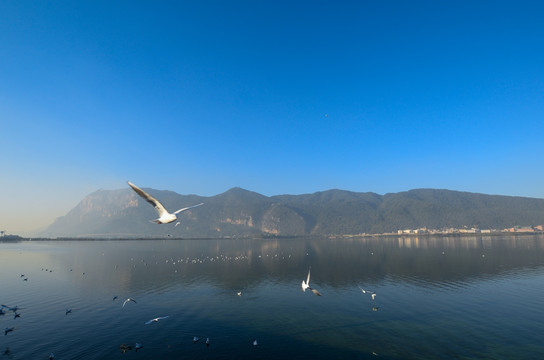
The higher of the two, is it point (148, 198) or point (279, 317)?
point (148, 198)

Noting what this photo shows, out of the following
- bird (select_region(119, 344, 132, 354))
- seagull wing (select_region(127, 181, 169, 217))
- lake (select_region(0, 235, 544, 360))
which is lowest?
lake (select_region(0, 235, 544, 360))

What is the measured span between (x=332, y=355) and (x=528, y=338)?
2123cm

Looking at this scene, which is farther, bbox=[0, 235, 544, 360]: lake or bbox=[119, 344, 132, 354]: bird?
bbox=[0, 235, 544, 360]: lake

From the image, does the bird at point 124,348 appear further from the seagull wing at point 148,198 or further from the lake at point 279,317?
the seagull wing at point 148,198

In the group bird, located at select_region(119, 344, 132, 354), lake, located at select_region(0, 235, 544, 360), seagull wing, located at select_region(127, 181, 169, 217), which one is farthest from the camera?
lake, located at select_region(0, 235, 544, 360)

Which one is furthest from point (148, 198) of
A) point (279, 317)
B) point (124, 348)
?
point (279, 317)

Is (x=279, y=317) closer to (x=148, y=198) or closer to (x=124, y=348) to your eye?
(x=124, y=348)

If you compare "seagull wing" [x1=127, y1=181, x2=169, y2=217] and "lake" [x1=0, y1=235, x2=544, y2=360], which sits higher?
"seagull wing" [x1=127, y1=181, x2=169, y2=217]

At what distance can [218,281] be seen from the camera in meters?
61.8

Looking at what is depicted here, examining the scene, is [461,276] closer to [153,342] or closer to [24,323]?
[153,342]

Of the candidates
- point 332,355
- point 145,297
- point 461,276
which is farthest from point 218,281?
point 461,276

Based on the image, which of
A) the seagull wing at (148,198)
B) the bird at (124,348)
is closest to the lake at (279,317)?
the bird at (124,348)

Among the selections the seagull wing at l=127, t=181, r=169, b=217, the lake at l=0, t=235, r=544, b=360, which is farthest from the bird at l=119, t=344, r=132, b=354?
the seagull wing at l=127, t=181, r=169, b=217

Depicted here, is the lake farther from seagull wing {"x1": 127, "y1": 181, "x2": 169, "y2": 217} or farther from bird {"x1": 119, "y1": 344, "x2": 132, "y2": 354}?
seagull wing {"x1": 127, "y1": 181, "x2": 169, "y2": 217}
